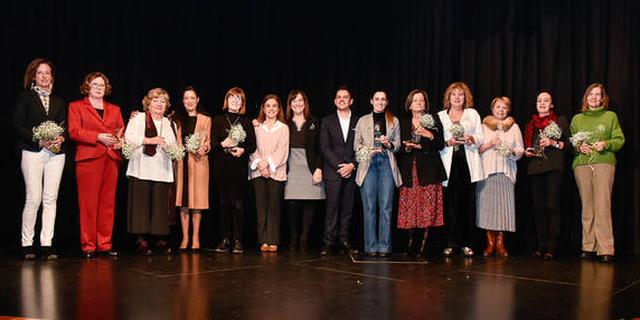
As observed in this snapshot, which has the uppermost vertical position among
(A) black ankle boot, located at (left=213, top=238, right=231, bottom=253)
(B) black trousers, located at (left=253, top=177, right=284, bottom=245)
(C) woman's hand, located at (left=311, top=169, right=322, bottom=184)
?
(C) woman's hand, located at (left=311, top=169, right=322, bottom=184)

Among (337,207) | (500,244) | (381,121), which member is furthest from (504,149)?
(337,207)

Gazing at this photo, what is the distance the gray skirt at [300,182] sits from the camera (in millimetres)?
5934

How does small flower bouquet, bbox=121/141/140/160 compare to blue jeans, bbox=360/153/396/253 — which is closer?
small flower bouquet, bbox=121/141/140/160

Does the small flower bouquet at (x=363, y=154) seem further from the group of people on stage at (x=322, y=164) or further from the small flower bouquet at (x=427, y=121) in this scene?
the small flower bouquet at (x=427, y=121)

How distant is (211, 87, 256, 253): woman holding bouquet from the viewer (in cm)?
579

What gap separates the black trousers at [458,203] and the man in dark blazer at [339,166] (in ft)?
3.04

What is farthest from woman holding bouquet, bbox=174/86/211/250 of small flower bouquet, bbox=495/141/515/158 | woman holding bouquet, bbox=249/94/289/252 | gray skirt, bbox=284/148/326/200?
small flower bouquet, bbox=495/141/515/158

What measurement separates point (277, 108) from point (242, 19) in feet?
A: 7.25

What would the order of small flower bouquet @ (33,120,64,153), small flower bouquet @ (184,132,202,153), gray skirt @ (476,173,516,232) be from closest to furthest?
1. small flower bouquet @ (33,120,64,153)
2. small flower bouquet @ (184,132,202,153)
3. gray skirt @ (476,173,516,232)

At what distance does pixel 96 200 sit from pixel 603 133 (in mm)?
4584

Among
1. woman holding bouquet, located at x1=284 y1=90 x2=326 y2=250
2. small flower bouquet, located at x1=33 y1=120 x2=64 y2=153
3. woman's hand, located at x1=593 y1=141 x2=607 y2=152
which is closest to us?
small flower bouquet, located at x1=33 y1=120 x2=64 y2=153

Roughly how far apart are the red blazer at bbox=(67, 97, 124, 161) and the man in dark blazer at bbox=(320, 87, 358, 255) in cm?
199

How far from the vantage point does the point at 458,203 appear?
228 inches

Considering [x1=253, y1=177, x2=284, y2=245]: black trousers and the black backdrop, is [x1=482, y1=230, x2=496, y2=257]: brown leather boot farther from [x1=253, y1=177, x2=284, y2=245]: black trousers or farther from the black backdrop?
[x1=253, y1=177, x2=284, y2=245]: black trousers
